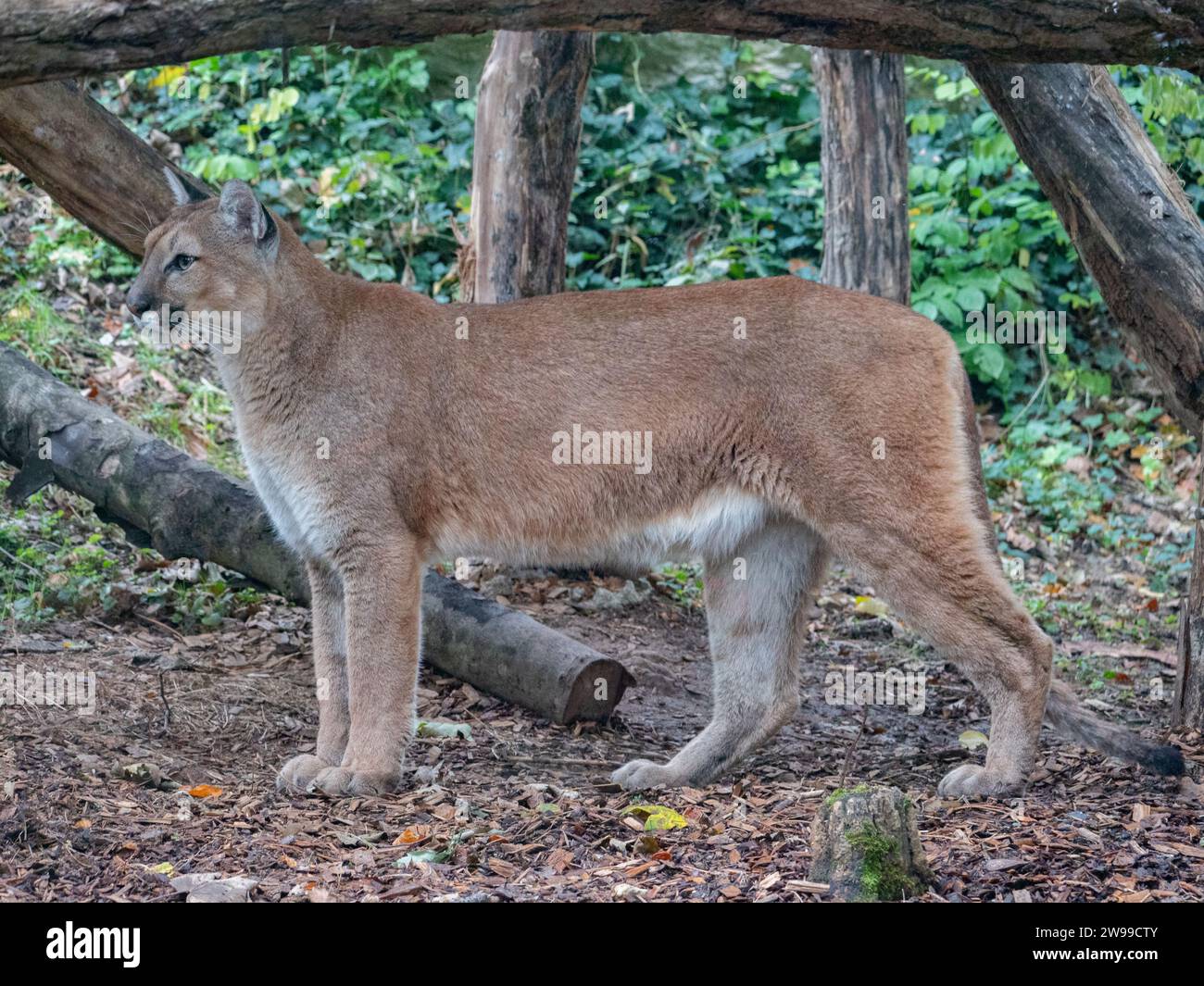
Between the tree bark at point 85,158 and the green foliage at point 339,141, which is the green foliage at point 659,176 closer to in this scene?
the green foliage at point 339,141

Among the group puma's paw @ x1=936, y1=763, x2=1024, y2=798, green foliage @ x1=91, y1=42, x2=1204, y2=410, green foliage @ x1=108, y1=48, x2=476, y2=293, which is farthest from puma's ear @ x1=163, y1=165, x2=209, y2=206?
green foliage @ x1=108, y1=48, x2=476, y2=293

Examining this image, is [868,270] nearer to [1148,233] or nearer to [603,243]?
[1148,233]

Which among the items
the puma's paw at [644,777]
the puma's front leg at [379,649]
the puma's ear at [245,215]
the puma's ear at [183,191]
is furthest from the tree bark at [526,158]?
the puma's paw at [644,777]

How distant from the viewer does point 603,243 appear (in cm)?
1188

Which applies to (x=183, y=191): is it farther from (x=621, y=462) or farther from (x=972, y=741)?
(x=972, y=741)

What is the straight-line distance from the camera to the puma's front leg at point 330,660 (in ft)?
18.0

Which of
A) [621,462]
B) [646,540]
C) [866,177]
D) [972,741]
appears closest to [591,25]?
[621,462]

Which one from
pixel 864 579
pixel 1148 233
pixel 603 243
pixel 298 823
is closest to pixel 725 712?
pixel 864 579

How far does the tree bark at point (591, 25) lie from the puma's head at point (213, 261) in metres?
1.36

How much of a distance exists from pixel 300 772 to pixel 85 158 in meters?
3.26

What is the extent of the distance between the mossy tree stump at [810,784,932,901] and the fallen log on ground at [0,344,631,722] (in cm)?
227

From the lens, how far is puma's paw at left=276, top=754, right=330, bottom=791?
514 centimetres

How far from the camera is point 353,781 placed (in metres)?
5.10

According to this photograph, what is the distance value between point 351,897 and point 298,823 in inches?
32.3
